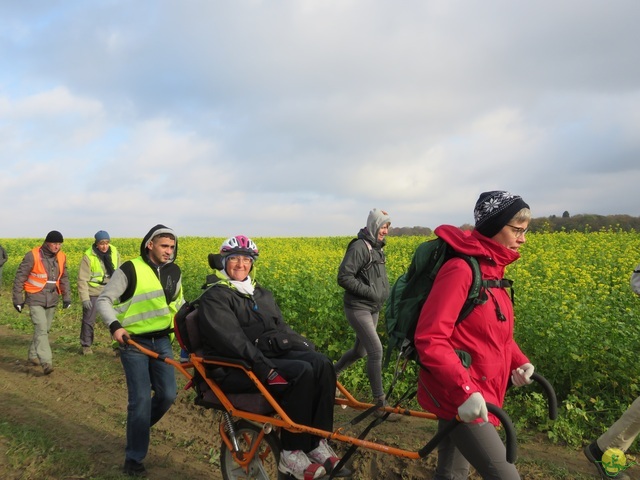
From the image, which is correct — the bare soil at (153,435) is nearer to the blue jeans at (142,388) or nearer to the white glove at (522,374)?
the blue jeans at (142,388)

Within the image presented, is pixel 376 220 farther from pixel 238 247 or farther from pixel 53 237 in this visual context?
pixel 53 237

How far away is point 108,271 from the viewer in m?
10.4

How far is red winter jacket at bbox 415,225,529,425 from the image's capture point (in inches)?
107

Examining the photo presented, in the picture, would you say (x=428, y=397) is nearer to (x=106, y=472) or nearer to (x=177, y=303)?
(x=177, y=303)

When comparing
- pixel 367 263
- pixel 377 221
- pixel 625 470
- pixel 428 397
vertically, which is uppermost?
pixel 377 221

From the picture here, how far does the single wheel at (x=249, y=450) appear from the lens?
4.25 meters

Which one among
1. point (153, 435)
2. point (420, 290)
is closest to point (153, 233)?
point (153, 435)

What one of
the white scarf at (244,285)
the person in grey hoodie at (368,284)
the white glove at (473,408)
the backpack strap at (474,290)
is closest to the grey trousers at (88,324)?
the person in grey hoodie at (368,284)

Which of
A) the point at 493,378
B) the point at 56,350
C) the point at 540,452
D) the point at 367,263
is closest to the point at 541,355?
the point at 540,452

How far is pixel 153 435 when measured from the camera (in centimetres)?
633

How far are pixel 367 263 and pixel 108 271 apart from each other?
5.99 m

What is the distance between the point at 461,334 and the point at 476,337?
90 millimetres

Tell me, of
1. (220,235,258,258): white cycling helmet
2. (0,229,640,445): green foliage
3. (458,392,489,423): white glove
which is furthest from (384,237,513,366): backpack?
(0,229,640,445): green foliage

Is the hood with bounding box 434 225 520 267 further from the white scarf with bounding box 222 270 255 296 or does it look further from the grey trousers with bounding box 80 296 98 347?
the grey trousers with bounding box 80 296 98 347
